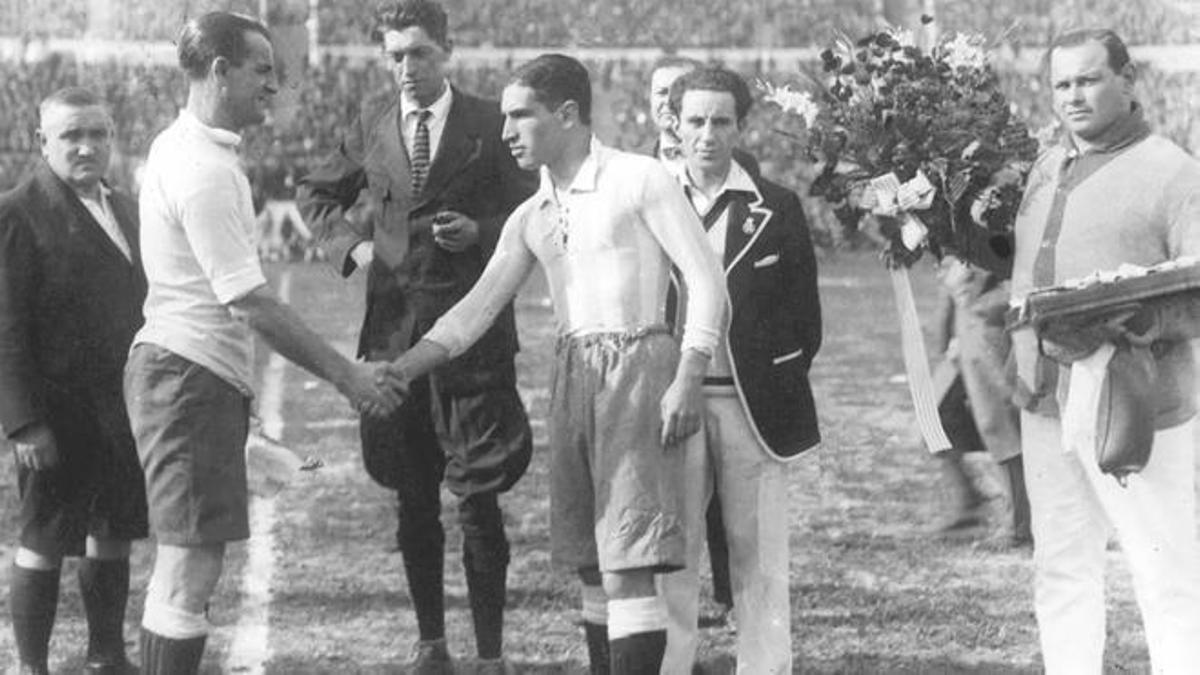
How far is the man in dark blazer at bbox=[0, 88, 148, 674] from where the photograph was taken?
267 inches

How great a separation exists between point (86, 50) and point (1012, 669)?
16.4m

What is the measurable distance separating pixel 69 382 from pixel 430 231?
1.29 metres

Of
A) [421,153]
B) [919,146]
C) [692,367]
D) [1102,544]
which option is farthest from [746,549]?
[421,153]

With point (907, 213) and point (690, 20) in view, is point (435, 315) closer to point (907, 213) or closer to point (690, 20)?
point (907, 213)

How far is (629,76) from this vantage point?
24.1m

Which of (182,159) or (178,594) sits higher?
(182,159)

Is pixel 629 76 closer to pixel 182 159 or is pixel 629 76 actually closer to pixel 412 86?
pixel 412 86

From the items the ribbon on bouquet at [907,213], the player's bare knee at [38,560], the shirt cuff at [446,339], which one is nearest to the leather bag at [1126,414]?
the ribbon on bouquet at [907,213]

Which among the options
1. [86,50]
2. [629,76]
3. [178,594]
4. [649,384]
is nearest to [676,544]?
[649,384]

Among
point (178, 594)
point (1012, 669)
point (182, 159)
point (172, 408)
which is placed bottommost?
point (1012, 669)

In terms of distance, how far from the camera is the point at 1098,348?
18.6 feet

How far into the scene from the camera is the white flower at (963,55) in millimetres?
6191

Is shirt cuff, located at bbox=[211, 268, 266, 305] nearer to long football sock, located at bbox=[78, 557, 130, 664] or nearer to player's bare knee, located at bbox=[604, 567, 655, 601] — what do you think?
player's bare knee, located at bbox=[604, 567, 655, 601]

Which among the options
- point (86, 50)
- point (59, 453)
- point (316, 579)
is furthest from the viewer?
point (86, 50)
